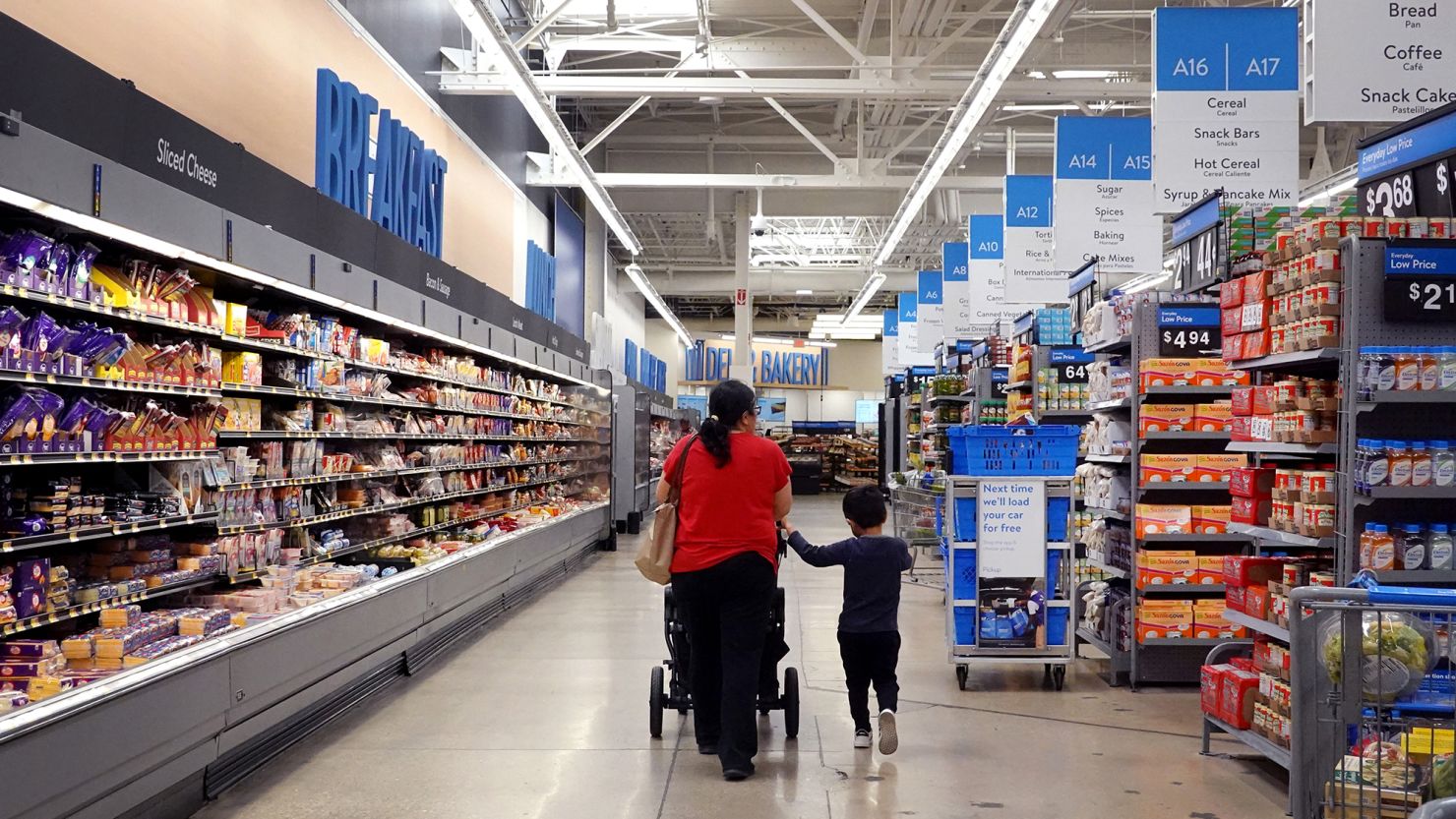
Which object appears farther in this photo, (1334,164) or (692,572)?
(1334,164)

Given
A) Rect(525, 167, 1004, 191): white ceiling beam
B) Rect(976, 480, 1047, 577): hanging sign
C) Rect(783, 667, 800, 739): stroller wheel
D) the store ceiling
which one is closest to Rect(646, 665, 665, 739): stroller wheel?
Rect(783, 667, 800, 739): stroller wheel

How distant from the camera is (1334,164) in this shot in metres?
19.5

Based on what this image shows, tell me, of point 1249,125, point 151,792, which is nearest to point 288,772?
point 151,792

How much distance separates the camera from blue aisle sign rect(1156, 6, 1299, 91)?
767cm

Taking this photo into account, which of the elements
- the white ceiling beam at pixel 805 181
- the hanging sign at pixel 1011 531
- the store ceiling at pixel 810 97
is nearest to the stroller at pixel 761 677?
the hanging sign at pixel 1011 531

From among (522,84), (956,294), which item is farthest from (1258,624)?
(956,294)

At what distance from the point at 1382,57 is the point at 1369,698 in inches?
154

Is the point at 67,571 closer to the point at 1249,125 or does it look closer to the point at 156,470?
the point at 156,470

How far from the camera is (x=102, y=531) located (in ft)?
14.0

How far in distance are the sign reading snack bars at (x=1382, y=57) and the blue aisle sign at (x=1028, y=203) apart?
233 inches

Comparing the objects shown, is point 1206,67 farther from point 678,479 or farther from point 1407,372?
point 678,479

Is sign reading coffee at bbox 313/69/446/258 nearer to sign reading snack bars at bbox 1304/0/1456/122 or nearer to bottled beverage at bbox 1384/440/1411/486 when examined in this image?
sign reading snack bars at bbox 1304/0/1456/122

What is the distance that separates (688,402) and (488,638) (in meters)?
26.6

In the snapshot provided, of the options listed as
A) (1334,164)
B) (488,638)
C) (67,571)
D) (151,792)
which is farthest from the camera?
(1334,164)
